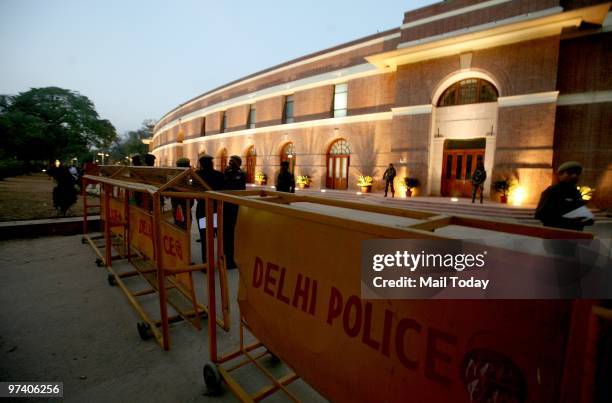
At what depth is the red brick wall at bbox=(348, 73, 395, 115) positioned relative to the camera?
53.7 feet

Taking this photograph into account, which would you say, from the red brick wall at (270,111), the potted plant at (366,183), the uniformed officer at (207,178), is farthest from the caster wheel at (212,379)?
the red brick wall at (270,111)

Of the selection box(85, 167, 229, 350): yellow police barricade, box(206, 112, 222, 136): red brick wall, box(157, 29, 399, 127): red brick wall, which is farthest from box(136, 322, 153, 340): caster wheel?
box(206, 112, 222, 136): red brick wall

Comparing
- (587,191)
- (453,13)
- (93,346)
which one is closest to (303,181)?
(453,13)

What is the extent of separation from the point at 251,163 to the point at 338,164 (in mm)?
9167

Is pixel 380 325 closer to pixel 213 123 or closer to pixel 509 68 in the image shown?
pixel 509 68

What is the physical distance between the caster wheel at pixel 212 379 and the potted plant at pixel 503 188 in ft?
45.6

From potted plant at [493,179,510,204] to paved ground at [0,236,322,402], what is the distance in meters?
12.7

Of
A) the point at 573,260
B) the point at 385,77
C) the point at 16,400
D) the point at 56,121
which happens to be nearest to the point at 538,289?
the point at 573,260

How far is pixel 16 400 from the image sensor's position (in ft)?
7.07

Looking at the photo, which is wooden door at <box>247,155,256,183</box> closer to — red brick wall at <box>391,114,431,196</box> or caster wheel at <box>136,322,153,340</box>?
red brick wall at <box>391,114,431,196</box>

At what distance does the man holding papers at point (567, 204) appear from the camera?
2963mm

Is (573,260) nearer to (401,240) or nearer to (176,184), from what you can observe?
(401,240)

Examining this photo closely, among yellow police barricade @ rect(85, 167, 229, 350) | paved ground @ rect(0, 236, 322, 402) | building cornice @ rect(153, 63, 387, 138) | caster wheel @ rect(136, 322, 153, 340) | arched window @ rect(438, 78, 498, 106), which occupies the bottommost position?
paved ground @ rect(0, 236, 322, 402)

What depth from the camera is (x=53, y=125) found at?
3612 centimetres
